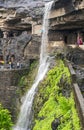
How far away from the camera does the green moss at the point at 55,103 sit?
17.8 meters

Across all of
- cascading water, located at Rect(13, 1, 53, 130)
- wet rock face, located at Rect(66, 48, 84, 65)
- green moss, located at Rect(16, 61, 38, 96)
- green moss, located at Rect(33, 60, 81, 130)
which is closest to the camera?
green moss, located at Rect(33, 60, 81, 130)

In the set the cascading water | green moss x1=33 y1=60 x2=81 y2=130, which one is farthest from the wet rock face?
green moss x1=33 y1=60 x2=81 y2=130

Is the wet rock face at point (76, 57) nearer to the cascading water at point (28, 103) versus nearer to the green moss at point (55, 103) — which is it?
the cascading water at point (28, 103)

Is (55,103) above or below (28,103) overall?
above

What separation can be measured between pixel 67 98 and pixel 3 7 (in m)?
24.8

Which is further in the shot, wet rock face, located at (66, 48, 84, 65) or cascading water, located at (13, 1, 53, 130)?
wet rock face, located at (66, 48, 84, 65)

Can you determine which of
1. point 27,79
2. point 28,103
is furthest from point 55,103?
point 27,79

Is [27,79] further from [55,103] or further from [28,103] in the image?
[55,103]

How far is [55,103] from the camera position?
69.3ft

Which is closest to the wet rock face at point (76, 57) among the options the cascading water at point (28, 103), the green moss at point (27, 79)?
the cascading water at point (28, 103)

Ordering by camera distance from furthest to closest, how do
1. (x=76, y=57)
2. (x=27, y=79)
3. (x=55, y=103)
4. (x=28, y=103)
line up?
1. (x=27, y=79)
2. (x=76, y=57)
3. (x=28, y=103)
4. (x=55, y=103)

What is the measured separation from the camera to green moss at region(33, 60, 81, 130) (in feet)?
58.5

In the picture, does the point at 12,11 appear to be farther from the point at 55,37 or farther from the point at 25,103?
the point at 25,103

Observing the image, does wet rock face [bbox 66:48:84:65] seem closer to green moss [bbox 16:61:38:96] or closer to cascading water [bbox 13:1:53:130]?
cascading water [bbox 13:1:53:130]
